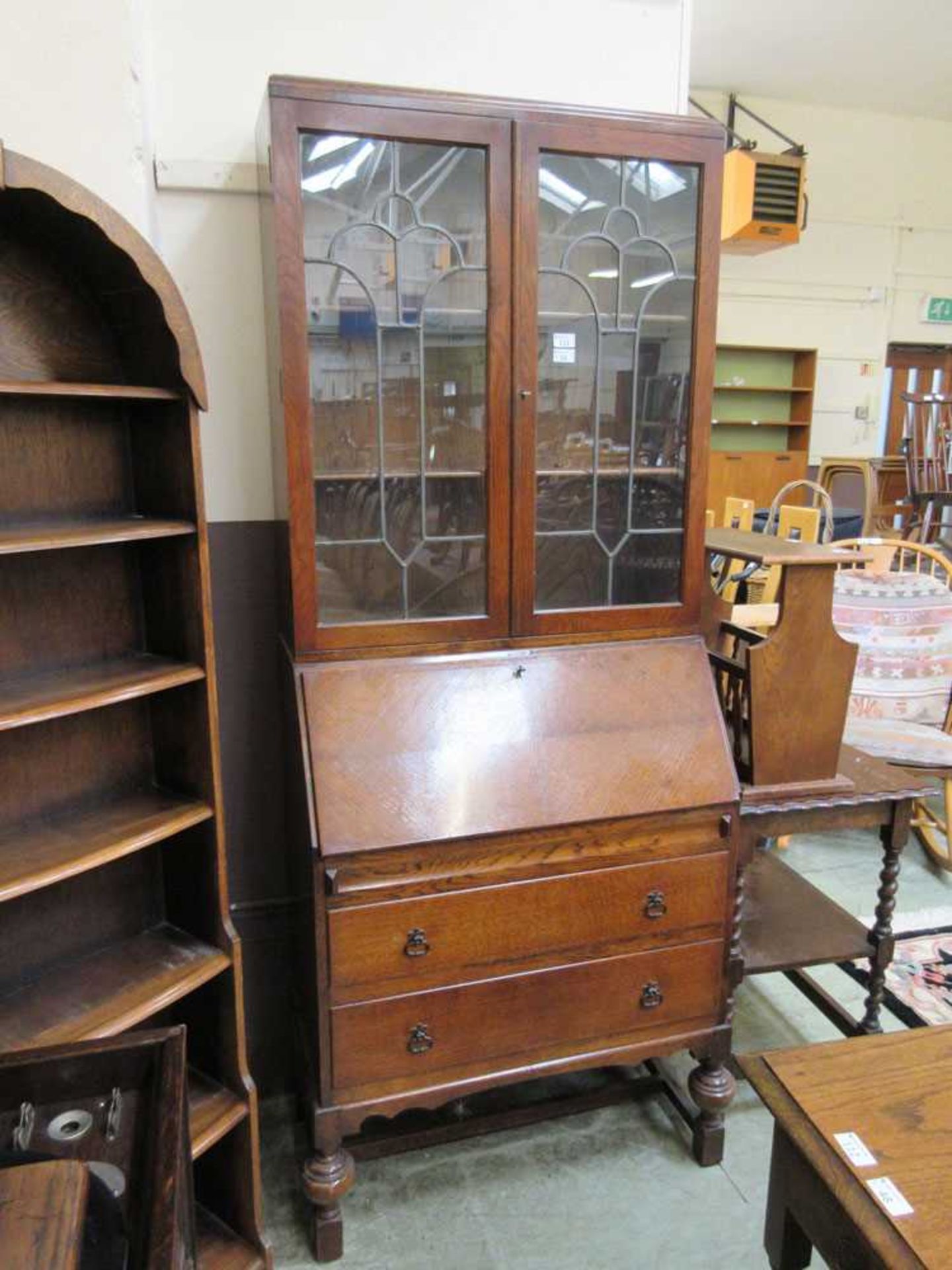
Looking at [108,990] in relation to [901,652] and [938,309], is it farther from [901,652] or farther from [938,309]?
[938,309]

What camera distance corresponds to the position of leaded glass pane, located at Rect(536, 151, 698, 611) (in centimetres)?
151

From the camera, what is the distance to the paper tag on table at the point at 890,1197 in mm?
935

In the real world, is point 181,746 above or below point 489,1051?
above

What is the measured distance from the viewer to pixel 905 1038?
122cm

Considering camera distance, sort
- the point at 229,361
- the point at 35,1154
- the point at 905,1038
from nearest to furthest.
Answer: the point at 35,1154 < the point at 905,1038 < the point at 229,361

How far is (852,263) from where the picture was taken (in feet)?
23.6

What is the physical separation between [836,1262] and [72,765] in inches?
47.9

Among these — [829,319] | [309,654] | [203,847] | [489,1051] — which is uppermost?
[829,319]

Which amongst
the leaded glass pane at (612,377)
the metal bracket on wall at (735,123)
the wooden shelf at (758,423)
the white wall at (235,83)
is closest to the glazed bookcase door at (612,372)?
the leaded glass pane at (612,377)

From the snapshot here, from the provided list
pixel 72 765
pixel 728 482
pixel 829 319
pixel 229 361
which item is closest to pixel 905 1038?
pixel 72 765

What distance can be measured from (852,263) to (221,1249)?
790 centimetres

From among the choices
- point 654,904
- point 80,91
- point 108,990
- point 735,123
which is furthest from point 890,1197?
point 735,123

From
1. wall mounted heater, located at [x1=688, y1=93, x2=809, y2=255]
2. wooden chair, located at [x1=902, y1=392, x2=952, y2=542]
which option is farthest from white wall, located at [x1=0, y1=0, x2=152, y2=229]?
wall mounted heater, located at [x1=688, y1=93, x2=809, y2=255]

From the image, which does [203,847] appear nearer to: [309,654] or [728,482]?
[309,654]
